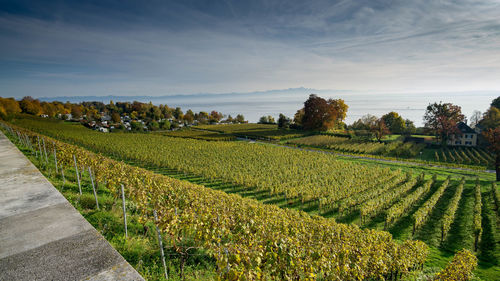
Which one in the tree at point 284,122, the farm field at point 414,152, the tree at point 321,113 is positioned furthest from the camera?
the tree at point 284,122

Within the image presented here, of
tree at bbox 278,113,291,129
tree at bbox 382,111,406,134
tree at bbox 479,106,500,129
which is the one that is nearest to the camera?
tree at bbox 479,106,500,129

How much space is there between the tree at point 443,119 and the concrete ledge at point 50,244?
208ft

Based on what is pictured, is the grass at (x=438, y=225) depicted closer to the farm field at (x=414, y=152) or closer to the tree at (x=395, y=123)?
the farm field at (x=414, y=152)

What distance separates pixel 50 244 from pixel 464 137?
7104 cm

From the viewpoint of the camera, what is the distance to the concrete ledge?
9.53ft

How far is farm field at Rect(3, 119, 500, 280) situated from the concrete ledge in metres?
14.5

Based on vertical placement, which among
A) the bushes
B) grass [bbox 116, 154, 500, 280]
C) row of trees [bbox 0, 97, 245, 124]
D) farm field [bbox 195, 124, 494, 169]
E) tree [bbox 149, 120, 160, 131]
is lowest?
grass [bbox 116, 154, 500, 280]

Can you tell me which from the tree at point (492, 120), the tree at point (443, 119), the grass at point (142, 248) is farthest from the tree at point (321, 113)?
the grass at point (142, 248)

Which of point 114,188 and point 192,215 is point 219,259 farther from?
point 114,188

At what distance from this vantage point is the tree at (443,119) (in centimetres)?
4772

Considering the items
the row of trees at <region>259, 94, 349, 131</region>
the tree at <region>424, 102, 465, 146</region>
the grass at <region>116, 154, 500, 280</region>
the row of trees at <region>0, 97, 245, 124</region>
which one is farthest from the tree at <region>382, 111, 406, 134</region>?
the row of trees at <region>0, 97, 245, 124</region>

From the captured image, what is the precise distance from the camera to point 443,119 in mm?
49500

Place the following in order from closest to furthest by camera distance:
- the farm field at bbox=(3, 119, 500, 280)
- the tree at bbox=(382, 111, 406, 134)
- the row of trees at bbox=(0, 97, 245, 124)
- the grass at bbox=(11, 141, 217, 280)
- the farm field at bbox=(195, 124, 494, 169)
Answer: the grass at bbox=(11, 141, 217, 280), the farm field at bbox=(3, 119, 500, 280), the farm field at bbox=(195, 124, 494, 169), the tree at bbox=(382, 111, 406, 134), the row of trees at bbox=(0, 97, 245, 124)

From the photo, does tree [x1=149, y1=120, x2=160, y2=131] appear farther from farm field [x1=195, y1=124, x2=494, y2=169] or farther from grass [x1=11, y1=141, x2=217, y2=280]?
grass [x1=11, y1=141, x2=217, y2=280]
